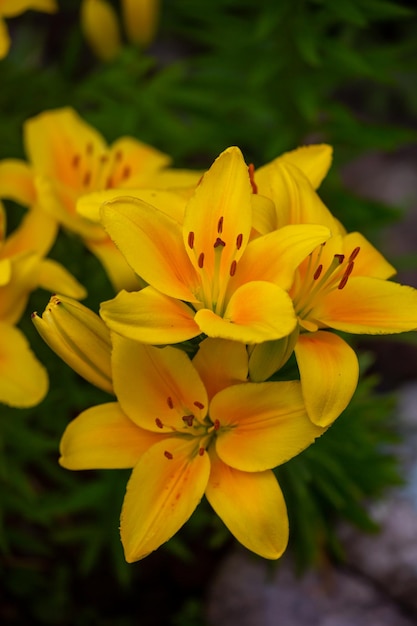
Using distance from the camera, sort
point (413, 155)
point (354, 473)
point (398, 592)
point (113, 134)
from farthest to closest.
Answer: point (413, 155) < point (113, 134) < point (398, 592) < point (354, 473)

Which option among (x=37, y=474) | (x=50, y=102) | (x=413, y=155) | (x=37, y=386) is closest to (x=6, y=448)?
(x=37, y=474)

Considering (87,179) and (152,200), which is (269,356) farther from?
(87,179)

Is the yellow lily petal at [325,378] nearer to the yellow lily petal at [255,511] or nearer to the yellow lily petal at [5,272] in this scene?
the yellow lily petal at [255,511]

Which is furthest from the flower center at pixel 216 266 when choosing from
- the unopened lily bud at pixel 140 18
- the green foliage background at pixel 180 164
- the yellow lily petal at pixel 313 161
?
the unopened lily bud at pixel 140 18

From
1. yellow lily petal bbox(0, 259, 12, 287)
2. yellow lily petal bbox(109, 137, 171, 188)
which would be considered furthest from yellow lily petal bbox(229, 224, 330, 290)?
yellow lily petal bbox(109, 137, 171, 188)

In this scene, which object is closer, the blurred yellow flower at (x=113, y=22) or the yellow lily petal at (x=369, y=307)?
the yellow lily petal at (x=369, y=307)

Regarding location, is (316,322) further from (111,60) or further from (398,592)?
(111,60)
